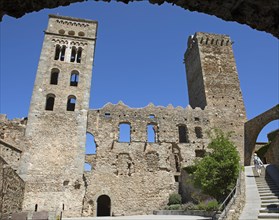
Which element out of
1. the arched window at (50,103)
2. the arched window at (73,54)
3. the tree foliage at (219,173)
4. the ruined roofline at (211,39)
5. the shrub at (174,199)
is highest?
the ruined roofline at (211,39)

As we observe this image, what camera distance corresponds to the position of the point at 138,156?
2130 centimetres

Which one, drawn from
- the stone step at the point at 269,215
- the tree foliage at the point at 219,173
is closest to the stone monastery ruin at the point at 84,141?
the tree foliage at the point at 219,173

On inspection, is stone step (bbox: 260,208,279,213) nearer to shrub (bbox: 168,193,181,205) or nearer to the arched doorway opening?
shrub (bbox: 168,193,181,205)

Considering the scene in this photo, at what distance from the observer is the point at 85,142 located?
65.8ft

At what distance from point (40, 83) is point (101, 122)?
6.68m

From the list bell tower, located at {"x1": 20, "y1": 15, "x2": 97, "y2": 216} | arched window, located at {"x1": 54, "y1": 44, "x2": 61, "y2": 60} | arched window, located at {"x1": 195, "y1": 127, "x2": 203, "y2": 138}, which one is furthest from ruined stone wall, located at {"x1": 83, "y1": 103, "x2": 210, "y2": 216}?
arched window, located at {"x1": 54, "y1": 44, "x2": 61, "y2": 60}

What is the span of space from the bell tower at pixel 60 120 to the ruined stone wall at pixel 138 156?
1364 millimetres

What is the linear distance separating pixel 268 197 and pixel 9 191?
42.9ft

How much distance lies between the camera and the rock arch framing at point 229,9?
2.57 meters

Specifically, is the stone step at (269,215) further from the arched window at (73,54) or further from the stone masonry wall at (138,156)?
the arched window at (73,54)

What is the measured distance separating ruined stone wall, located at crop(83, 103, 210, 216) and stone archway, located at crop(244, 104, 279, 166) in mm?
4141

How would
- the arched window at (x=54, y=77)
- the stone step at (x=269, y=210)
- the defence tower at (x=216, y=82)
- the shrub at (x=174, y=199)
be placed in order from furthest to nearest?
the defence tower at (x=216, y=82)
the arched window at (x=54, y=77)
the shrub at (x=174, y=199)
the stone step at (x=269, y=210)

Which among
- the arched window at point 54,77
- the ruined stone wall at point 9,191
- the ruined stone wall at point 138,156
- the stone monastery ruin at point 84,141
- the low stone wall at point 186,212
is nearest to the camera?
the ruined stone wall at point 9,191

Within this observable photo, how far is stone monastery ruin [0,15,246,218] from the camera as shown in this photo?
58.6 feet
